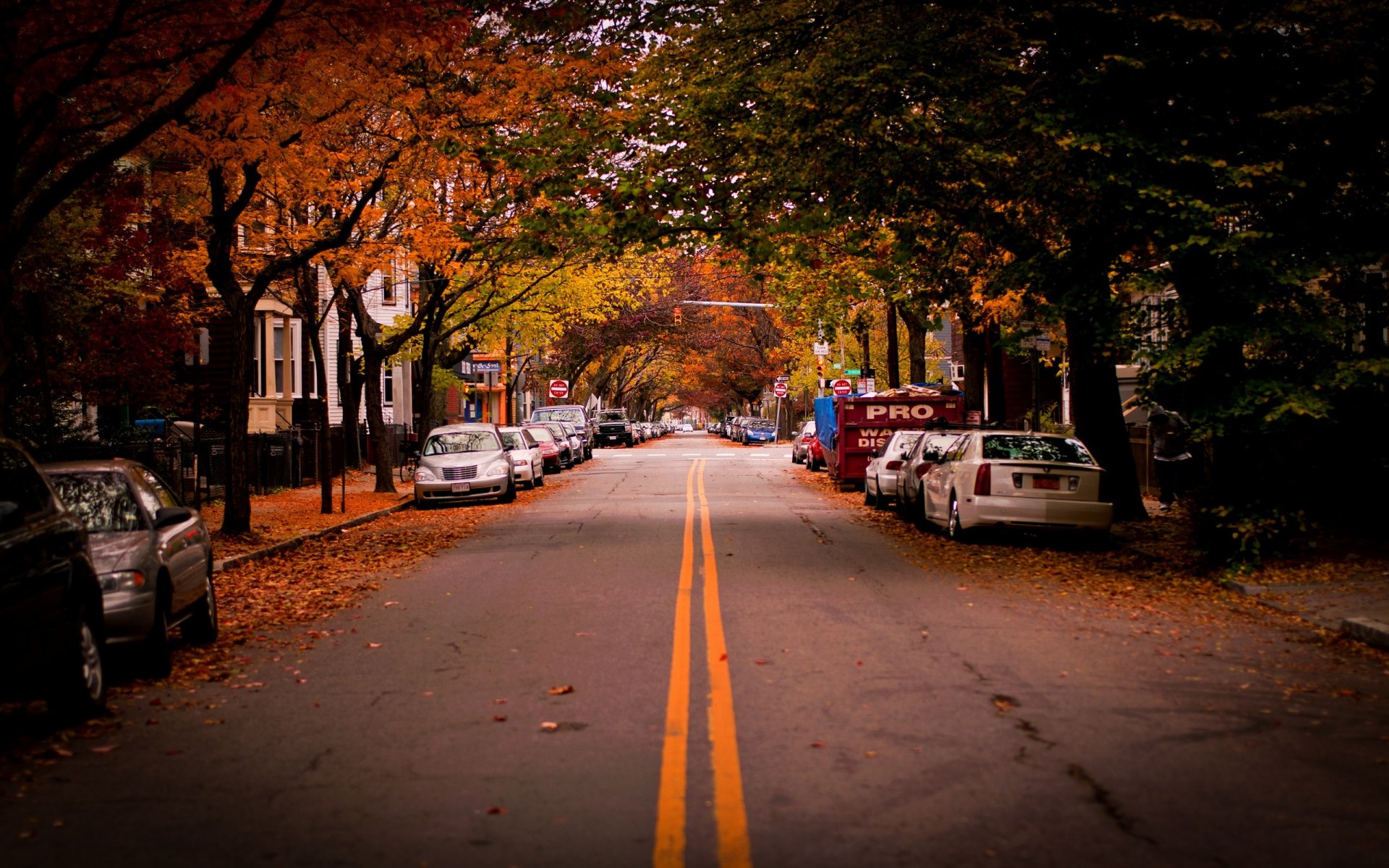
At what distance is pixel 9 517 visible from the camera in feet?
22.0

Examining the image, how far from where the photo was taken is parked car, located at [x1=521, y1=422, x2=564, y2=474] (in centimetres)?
4050

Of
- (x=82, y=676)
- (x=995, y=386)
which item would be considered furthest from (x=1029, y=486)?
(x=995, y=386)

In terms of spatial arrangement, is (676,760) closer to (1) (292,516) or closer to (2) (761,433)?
(1) (292,516)

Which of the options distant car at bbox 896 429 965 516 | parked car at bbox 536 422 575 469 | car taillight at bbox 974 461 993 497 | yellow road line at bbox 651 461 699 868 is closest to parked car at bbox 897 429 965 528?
distant car at bbox 896 429 965 516

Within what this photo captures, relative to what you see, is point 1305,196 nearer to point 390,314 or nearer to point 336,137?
point 336,137

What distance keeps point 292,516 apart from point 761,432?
2206 inches

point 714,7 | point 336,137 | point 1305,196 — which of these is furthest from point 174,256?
point 1305,196

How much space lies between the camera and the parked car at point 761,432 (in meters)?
77.3

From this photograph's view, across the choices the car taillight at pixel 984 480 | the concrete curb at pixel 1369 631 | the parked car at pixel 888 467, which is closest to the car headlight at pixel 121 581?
the concrete curb at pixel 1369 631

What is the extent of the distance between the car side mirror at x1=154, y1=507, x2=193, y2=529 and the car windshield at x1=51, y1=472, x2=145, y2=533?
0.38 feet

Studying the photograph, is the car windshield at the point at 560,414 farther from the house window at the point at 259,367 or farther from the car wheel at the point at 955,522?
the car wheel at the point at 955,522

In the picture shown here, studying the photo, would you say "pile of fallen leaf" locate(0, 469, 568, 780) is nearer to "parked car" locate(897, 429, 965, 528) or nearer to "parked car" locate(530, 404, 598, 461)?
"parked car" locate(897, 429, 965, 528)

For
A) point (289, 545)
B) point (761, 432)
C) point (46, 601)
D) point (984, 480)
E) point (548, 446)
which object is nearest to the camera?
point (46, 601)

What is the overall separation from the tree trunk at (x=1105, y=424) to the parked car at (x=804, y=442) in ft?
70.7
